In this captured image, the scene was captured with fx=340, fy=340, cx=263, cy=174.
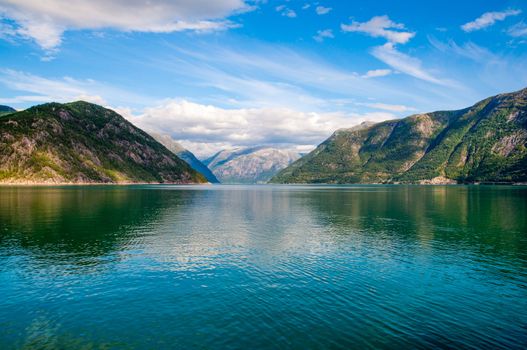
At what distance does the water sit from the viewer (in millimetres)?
28641

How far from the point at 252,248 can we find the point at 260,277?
707 inches

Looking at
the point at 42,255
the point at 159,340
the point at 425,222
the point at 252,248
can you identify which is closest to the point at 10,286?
the point at 42,255

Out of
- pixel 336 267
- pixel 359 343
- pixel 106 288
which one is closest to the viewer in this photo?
pixel 359 343

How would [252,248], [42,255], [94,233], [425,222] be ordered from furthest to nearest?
[425,222], [94,233], [252,248], [42,255]

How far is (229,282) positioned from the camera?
142 ft

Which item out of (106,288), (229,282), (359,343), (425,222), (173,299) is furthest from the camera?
(425,222)

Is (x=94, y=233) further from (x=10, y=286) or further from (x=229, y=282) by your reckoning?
(x=229, y=282)

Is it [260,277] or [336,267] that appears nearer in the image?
[260,277]

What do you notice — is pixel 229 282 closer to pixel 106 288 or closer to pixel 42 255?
pixel 106 288

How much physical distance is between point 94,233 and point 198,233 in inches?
903

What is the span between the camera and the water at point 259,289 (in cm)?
2864

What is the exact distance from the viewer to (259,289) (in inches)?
1601

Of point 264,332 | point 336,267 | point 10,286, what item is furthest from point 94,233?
point 264,332

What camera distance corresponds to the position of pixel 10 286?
40344 millimetres
